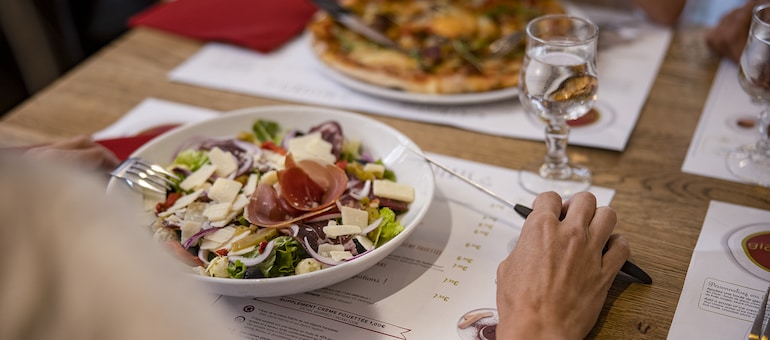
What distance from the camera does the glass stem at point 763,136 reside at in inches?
53.6

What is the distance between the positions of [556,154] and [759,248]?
377 mm

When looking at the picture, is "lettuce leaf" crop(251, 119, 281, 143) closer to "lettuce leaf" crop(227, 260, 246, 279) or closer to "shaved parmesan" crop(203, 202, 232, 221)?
"shaved parmesan" crop(203, 202, 232, 221)

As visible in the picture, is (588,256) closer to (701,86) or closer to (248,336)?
(248,336)

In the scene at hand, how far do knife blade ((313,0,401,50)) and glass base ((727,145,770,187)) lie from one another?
2.63ft

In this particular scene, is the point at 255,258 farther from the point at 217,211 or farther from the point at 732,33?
the point at 732,33

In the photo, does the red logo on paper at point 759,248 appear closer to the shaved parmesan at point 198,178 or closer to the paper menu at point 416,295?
the paper menu at point 416,295

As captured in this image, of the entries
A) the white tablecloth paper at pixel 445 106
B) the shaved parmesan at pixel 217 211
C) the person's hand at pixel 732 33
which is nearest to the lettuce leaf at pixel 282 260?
the shaved parmesan at pixel 217 211

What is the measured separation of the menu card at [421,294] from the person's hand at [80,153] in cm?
40

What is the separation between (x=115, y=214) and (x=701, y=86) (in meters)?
1.46

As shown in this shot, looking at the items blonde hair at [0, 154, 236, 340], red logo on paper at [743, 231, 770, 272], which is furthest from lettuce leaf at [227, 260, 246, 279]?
red logo on paper at [743, 231, 770, 272]

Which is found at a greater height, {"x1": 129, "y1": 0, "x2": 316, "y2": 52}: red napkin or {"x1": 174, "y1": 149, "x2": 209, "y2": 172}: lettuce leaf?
{"x1": 174, "y1": 149, "x2": 209, "y2": 172}: lettuce leaf

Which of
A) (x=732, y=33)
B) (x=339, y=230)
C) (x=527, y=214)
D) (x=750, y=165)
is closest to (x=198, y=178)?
(x=339, y=230)

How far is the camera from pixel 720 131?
151cm

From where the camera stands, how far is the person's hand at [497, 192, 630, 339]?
94 centimetres
